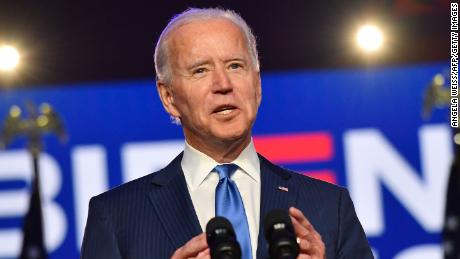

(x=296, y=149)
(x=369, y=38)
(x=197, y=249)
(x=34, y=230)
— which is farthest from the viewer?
(x=369, y=38)

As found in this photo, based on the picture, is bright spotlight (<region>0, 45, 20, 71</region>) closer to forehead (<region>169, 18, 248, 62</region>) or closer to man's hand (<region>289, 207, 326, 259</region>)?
forehead (<region>169, 18, 248, 62</region>)

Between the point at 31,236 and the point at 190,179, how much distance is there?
193 cm

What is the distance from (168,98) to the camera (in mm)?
2203

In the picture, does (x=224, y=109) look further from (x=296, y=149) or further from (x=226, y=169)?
(x=296, y=149)

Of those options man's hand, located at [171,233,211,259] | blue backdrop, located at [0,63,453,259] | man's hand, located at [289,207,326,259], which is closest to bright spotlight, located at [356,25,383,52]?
blue backdrop, located at [0,63,453,259]

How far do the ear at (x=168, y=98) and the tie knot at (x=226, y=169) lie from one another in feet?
0.62

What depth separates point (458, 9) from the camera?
405 cm

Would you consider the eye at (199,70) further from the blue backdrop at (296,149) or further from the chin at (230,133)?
the blue backdrop at (296,149)

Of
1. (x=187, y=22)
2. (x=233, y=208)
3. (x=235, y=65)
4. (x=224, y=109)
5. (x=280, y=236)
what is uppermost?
(x=187, y=22)

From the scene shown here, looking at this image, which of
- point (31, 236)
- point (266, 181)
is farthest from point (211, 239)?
point (31, 236)

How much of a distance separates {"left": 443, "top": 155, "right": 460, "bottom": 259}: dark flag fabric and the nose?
218 centimetres

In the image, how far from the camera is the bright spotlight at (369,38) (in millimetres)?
4074

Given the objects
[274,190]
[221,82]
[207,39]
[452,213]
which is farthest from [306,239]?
[452,213]

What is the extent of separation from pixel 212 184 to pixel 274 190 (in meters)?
0.14
